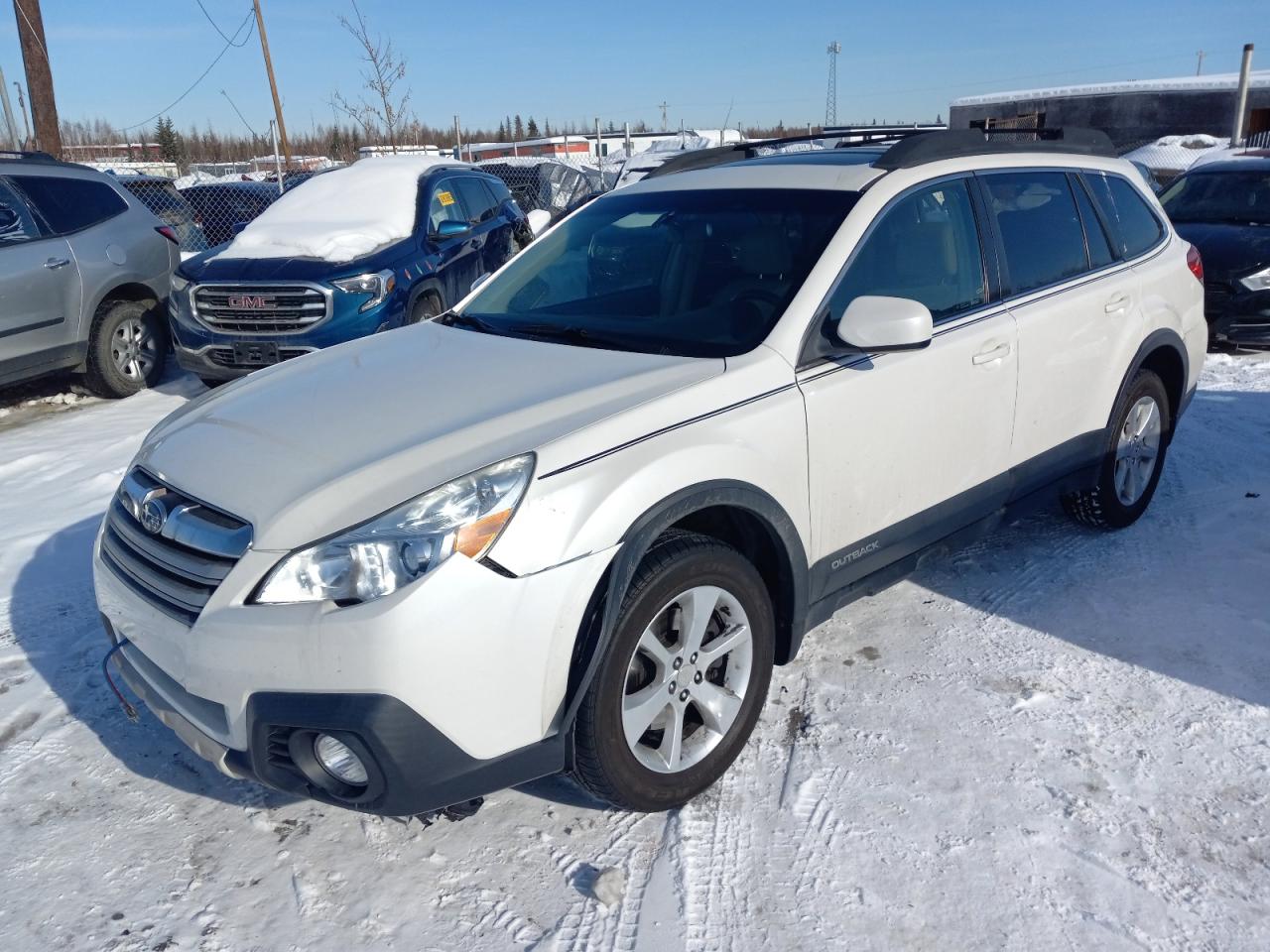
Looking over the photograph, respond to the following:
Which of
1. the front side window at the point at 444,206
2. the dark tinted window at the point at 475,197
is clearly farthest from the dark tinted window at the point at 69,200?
the dark tinted window at the point at 475,197

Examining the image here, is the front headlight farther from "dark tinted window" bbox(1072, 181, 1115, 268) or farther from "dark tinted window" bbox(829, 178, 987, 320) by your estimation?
"dark tinted window" bbox(1072, 181, 1115, 268)

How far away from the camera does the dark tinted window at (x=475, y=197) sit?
8812 mm

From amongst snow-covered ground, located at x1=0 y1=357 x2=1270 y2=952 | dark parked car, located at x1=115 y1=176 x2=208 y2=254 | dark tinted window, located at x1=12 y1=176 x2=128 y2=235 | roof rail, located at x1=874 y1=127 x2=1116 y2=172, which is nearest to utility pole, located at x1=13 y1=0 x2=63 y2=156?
dark parked car, located at x1=115 y1=176 x2=208 y2=254

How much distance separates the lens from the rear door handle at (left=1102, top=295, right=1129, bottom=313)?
4.23m

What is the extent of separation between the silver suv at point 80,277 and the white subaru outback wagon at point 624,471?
188 inches

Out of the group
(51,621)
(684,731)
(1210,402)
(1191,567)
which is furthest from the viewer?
(1210,402)

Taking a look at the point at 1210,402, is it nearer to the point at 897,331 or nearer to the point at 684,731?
the point at 897,331

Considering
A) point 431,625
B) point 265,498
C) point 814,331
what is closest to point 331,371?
point 265,498

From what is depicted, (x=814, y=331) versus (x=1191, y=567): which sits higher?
(x=814, y=331)

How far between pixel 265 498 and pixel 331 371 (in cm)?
95

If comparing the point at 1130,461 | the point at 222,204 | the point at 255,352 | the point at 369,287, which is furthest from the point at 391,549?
the point at 222,204

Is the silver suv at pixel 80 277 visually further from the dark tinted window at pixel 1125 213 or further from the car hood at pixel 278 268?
the dark tinted window at pixel 1125 213

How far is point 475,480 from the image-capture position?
94.7 inches

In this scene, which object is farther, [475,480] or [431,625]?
[475,480]
